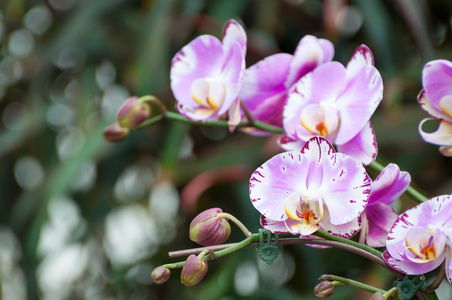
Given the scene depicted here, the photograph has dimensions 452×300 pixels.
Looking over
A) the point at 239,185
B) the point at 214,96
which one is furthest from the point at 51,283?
the point at 214,96

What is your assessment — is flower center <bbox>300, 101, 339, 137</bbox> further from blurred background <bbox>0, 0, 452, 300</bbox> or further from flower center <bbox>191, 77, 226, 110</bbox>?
blurred background <bbox>0, 0, 452, 300</bbox>

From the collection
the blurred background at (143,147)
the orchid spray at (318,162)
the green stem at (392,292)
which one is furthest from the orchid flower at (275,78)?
the blurred background at (143,147)

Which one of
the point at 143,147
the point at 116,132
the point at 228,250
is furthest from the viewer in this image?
the point at 143,147

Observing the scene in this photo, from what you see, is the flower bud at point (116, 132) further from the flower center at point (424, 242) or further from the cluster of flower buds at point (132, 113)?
the flower center at point (424, 242)

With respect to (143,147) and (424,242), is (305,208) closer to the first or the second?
(424,242)

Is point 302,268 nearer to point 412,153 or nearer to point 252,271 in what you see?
point 252,271

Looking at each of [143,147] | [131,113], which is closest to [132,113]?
[131,113]

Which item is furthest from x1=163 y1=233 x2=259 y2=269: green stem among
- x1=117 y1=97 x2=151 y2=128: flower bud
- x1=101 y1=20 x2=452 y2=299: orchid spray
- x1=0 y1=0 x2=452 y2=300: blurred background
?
x1=0 y1=0 x2=452 y2=300: blurred background

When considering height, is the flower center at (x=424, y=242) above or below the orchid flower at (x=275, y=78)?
below
